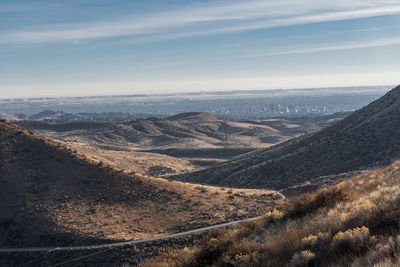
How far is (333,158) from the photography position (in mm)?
77000

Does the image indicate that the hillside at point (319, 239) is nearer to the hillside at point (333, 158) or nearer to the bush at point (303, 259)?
the bush at point (303, 259)

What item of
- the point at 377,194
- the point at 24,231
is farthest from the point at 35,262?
the point at 377,194

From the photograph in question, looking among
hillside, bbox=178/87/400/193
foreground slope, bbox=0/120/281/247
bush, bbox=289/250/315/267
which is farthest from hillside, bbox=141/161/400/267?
hillside, bbox=178/87/400/193

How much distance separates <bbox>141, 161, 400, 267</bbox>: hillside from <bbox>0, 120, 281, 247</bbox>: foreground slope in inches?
990

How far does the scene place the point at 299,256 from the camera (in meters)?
9.84

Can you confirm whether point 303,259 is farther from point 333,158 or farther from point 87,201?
point 333,158

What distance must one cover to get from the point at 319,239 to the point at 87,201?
40.4 m

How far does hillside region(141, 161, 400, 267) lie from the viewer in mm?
9336

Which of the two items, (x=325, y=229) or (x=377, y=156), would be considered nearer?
(x=325, y=229)

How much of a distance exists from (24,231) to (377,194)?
35.0 metres

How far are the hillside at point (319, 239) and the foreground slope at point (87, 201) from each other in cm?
2514

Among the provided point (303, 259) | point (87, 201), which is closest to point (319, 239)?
point (303, 259)

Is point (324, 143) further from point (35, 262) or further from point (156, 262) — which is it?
point (156, 262)

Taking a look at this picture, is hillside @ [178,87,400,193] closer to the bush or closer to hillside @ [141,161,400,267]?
hillside @ [141,161,400,267]
